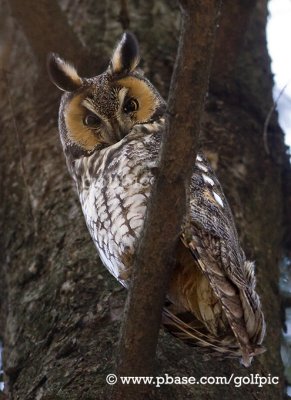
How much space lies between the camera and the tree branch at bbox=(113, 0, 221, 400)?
1.34m

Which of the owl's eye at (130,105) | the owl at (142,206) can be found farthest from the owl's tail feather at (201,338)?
the owl's eye at (130,105)

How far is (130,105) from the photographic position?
2.31 meters

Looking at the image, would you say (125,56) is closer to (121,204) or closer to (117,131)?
(117,131)

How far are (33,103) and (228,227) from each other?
1.26 m

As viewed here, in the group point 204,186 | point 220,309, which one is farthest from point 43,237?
point 220,309

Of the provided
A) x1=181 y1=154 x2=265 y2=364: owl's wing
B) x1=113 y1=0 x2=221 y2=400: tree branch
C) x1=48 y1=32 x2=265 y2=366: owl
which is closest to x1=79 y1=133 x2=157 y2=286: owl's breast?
x1=48 y1=32 x2=265 y2=366: owl

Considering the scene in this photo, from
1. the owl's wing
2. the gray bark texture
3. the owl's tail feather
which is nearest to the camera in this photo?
the owl's wing

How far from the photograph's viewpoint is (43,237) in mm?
2373

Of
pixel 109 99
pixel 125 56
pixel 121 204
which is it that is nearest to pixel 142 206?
pixel 121 204

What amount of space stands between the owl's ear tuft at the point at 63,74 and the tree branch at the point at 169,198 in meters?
0.96

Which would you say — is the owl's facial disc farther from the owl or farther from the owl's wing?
the owl's wing

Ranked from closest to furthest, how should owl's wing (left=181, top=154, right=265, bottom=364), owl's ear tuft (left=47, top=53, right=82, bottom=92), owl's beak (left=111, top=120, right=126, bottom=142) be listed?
owl's wing (left=181, top=154, right=265, bottom=364) < owl's beak (left=111, top=120, right=126, bottom=142) < owl's ear tuft (left=47, top=53, right=82, bottom=92)

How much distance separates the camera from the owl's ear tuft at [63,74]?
2330 millimetres

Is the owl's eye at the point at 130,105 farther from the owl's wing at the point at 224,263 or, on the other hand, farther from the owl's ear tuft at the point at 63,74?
the owl's wing at the point at 224,263
